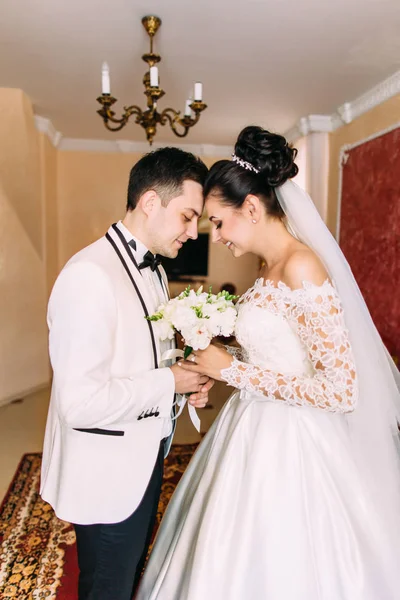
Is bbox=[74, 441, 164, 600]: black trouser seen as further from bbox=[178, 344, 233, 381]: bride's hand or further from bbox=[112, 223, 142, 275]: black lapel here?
bbox=[112, 223, 142, 275]: black lapel

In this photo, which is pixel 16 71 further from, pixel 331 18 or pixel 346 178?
pixel 346 178

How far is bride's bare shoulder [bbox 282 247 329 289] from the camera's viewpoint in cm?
154

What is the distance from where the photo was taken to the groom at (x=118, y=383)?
1344mm

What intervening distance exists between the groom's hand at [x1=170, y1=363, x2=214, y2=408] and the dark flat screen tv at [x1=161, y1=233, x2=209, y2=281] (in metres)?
5.69

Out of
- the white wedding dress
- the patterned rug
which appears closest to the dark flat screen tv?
the patterned rug

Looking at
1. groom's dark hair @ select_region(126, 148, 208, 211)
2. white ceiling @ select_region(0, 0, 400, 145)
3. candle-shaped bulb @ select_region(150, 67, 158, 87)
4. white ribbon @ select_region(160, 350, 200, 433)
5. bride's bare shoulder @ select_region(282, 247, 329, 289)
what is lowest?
white ribbon @ select_region(160, 350, 200, 433)

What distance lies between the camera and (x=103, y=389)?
134 centimetres

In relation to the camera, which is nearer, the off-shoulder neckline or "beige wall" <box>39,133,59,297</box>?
the off-shoulder neckline

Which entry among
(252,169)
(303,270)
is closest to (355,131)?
(252,169)

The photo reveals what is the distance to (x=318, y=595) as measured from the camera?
1.45m

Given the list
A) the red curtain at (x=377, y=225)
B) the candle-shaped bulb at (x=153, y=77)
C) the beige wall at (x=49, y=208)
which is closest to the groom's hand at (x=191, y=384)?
the candle-shaped bulb at (x=153, y=77)

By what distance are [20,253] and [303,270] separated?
4.26 m

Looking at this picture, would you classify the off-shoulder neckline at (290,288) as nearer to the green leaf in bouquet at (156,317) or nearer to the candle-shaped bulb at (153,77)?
the green leaf in bouquet at (156,317)

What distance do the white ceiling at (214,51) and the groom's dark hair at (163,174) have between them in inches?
72.1
